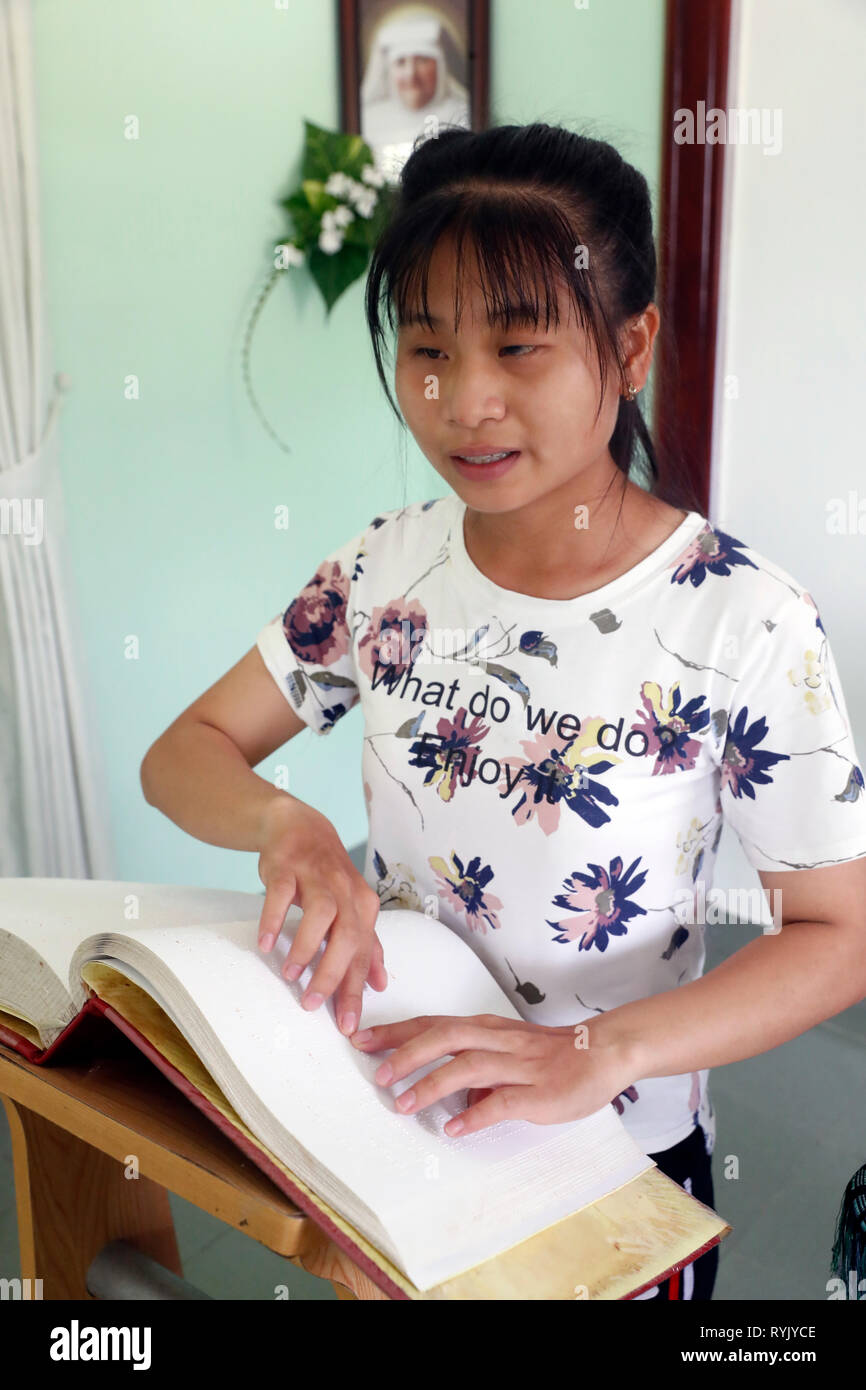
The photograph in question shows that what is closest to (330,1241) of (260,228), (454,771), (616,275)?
(454,771)

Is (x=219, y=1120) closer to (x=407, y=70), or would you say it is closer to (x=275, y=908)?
(x=275, y=908)

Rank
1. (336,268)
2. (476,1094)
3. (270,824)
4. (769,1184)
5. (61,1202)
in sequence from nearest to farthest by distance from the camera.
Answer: (476,1094) < (270,824) < (61,1202) < (769,1184) < (336,268)

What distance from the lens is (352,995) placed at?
2.70 ft

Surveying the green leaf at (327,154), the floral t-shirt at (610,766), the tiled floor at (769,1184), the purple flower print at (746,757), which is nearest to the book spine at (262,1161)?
the floral t-shirt at (610,766)

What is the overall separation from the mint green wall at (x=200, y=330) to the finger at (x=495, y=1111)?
5.54ft

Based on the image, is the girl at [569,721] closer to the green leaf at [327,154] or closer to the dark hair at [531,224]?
the dark hair at [531,224]

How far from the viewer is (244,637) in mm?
2648

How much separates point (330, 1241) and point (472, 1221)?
0.29 feet

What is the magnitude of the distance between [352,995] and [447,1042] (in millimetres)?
92

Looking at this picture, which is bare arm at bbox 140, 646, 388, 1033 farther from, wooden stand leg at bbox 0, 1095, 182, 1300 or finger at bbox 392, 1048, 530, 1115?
wooden stand leg at bbox 0, 1095, 182, 1300

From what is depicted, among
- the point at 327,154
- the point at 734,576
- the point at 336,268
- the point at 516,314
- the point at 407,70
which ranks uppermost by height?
the point at 407,70

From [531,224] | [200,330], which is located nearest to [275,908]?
[531,224]

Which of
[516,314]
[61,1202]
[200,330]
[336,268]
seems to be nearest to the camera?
[516,314]
